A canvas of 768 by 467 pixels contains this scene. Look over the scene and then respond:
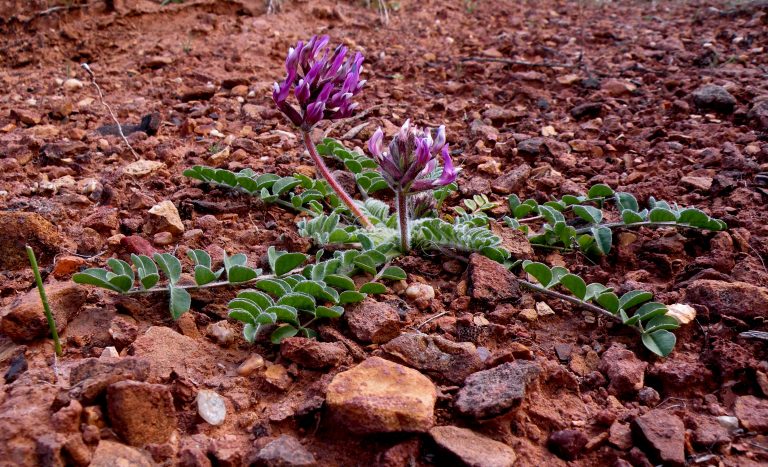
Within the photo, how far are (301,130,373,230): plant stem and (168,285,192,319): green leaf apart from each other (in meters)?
0.89

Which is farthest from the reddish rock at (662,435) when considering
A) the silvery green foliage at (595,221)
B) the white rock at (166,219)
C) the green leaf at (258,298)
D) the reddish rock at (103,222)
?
the reddish rock at (103,222)

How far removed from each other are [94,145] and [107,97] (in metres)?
0.93

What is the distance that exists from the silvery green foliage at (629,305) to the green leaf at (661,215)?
0.52 metres

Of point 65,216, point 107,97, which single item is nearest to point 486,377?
point 65,216

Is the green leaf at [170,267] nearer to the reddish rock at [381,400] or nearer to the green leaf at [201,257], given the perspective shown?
the green leaf at [201,257]

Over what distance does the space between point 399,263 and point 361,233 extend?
0.22 meters

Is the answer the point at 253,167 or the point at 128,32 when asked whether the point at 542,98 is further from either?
the point at 128,32

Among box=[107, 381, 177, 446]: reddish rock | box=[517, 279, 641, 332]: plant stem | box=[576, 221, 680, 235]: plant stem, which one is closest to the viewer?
box=[107, 381, 177, 446]: reddish rock

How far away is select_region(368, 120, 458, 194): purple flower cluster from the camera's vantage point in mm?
2752

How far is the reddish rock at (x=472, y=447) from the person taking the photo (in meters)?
1.92

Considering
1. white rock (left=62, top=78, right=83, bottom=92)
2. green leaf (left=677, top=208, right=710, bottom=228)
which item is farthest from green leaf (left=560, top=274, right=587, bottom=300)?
white rock (left=62, top=78, right=83, bottom=92)

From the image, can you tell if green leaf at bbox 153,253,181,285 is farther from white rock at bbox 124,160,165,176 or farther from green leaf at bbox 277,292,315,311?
white rock at bbox 124,160,165,176

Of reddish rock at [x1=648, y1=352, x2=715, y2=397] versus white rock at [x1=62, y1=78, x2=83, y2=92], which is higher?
white rock at [x1=62, y1=78, x2=83, y2=92]

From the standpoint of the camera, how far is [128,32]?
5.82 meters
